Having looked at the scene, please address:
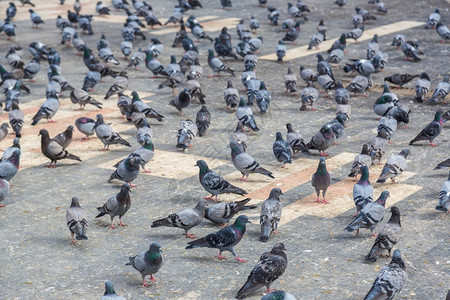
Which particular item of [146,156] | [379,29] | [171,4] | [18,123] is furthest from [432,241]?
[171,4]

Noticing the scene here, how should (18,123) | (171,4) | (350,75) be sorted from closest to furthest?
(18,123) < (350,75) < (171,4)

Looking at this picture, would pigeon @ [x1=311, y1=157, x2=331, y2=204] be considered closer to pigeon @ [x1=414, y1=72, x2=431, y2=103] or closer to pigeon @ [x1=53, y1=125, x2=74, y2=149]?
pigeon @ [x1=53, y1=125, x2=74, y2=149]

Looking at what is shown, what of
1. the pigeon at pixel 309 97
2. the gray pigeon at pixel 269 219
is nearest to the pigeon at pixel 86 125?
the pigeon at pixel 309 97

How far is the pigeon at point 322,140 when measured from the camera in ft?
49.0

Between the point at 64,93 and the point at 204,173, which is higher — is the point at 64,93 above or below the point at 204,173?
below

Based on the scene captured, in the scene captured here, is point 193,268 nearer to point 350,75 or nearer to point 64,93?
point 64,93

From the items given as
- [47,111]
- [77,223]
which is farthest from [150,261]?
[47,111]

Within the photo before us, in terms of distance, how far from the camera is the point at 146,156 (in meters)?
14.1

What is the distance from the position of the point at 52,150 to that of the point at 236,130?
3681mm

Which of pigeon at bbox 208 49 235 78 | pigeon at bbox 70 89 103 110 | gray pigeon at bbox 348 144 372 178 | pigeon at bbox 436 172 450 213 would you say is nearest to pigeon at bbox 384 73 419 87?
pigeon at bbox 208 49 235 78

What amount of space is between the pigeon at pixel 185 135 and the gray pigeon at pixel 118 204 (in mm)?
3926

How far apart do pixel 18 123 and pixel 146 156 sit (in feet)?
12.7

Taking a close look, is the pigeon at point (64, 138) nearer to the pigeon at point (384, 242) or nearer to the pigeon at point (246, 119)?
the pigeon at point (246, 119)

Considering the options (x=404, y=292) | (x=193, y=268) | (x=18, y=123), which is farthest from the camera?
(x=18, y=123)
